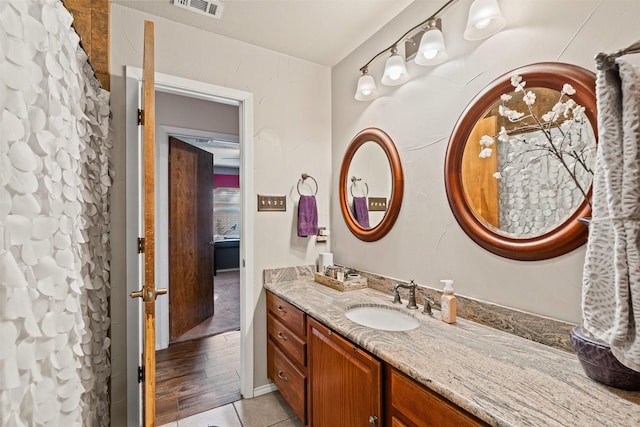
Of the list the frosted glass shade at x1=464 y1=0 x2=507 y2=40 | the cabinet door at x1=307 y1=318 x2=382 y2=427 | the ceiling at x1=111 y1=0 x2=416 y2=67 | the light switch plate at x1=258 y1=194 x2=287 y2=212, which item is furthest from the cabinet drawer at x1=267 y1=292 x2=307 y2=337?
the ceiling at x1=111 y1=0 x2=416 y2=67

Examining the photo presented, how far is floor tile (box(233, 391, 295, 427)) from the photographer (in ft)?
6.25

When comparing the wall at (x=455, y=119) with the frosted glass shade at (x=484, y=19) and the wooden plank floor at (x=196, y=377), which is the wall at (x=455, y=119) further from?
the wooden plank floor at (x=196, y=377)

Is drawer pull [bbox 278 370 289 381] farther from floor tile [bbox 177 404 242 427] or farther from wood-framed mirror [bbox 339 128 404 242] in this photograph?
wood-framed mirror [bbox 339 128 404 242]

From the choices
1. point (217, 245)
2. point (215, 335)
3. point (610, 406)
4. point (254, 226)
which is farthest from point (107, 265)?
point (217, 245)

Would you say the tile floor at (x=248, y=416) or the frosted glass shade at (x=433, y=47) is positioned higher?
the frosted glass shade at (x=433, y=47)

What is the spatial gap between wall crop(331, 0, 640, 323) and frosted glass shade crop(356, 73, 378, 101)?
0.06 meters

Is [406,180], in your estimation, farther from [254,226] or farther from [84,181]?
[84,181]

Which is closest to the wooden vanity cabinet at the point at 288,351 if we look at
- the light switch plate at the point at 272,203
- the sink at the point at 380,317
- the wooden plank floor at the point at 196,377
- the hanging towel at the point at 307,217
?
the sink at the point at 380,317

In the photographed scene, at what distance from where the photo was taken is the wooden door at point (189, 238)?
3.01 metres

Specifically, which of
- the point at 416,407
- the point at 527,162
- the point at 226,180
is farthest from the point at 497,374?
the point at 226,180

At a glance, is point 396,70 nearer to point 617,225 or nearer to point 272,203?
point 272,203

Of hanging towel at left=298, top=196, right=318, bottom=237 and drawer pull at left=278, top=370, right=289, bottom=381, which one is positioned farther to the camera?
hanging towel at left=298, top=196, right=318, bottom=237

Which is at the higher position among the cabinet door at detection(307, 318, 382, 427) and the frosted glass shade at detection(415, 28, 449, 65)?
the frosted glass shade at detection(415, 28, 449, 65)

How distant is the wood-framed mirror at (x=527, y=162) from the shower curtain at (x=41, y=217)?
5.20ft
